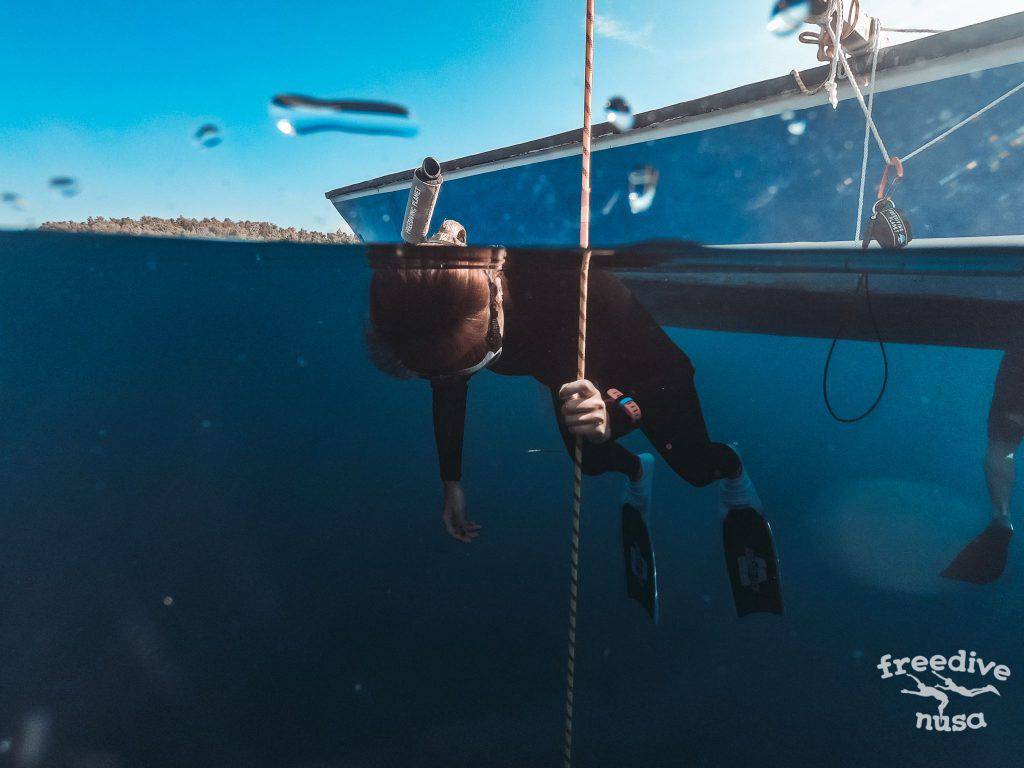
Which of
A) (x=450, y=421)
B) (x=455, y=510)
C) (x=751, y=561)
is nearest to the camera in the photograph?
(x=450, y=421)

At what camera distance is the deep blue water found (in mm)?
4711

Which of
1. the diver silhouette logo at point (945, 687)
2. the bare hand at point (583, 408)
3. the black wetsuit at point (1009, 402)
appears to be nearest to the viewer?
the bare hand at point (583, 408)

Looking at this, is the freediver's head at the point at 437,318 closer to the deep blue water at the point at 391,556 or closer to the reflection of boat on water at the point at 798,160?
the deep blue water at the point at 391,556

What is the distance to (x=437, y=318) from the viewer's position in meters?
2.73

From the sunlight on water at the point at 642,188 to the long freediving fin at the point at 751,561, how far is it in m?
2.98

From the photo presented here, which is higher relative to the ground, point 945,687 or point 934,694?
point 945,687

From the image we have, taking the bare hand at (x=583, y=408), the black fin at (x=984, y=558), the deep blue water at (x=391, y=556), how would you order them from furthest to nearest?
the black fin at (x=984, y=558) < the deep blue water at (x=391, y=556) < the bare hand at (x=583, y=408)

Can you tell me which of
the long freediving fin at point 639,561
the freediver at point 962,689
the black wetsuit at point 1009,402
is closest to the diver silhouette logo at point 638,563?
the long freediving fin at point 639,561

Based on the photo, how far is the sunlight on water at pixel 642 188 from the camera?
15.9ft

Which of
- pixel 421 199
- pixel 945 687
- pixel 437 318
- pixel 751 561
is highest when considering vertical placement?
pixel 421 199

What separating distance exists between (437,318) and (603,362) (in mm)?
1186

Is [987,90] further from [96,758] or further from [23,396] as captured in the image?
[23,396]

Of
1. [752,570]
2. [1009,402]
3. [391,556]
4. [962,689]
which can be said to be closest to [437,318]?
[752,570]

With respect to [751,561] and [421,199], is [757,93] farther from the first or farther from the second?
[751,561]
